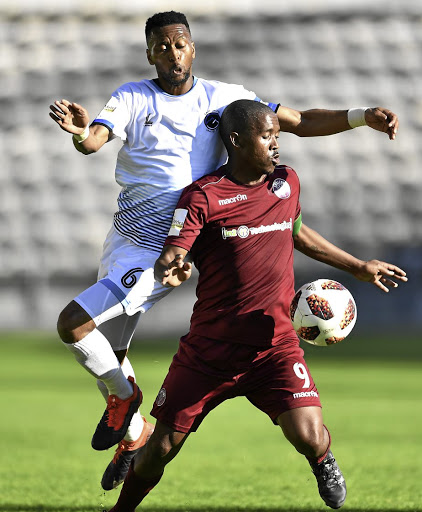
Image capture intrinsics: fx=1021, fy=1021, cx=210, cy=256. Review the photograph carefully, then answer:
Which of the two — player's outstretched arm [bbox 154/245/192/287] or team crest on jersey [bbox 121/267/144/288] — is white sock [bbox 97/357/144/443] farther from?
player's outstretched arm [bbox 154/245/192/287]

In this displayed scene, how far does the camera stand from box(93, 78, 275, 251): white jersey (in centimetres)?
578

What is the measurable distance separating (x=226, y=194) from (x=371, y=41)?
24.1 meters

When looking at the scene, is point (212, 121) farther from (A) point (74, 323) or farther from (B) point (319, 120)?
(A) point (74, 323)

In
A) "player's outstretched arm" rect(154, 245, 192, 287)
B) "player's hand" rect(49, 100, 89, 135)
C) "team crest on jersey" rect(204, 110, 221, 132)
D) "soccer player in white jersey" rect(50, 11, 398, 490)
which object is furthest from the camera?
"team crest on jersey" rect(204, 110, 221, 132)

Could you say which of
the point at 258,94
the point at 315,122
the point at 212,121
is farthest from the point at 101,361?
the point at 258,94

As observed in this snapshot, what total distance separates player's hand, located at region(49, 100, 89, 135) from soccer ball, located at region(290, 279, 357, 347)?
152 cm

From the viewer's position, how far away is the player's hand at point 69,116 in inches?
210

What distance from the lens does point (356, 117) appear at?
237 inches

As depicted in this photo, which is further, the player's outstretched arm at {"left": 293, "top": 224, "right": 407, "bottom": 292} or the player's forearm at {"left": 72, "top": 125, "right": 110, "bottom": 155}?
the player's outstretched arm at {"left": 293, "top": 224, "right": 407, "bottom": 292}

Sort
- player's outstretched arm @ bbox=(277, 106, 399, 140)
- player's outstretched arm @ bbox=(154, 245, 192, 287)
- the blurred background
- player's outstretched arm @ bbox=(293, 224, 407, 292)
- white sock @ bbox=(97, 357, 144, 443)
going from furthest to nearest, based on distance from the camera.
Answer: the blurred background
white sock @ bbox=(97, 357, 144, 443)
player's outstretched arm @ bbox=(277, 106, 399, 140)
player's outstretched arm @ bbox=(293, 224, 407, 292)
player's outstretched arm @ bbox=(154, 245, 192, 287)

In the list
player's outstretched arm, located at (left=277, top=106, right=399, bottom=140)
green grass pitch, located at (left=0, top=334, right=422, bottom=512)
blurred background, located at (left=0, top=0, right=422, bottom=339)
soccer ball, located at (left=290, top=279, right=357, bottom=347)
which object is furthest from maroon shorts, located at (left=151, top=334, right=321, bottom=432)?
blurred background, located at (left=0, top=0, right=422, bottom=339)

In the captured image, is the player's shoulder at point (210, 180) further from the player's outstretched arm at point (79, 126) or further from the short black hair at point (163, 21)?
the short black hair at point (163, 21)

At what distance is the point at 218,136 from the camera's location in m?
5.93

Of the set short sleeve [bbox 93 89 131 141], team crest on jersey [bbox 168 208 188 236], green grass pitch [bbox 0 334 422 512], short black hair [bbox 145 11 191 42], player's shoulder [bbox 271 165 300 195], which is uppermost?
short black hair [bbox 145 11 191 42]
